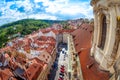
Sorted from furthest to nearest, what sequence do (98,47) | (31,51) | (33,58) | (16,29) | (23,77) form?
(16,29)
(31,51)
(33,58)
(23,77)
(98,47)

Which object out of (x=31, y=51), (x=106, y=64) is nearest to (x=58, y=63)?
(x=31, y=51)

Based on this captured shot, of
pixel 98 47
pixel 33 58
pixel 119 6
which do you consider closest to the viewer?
pixel 119 6

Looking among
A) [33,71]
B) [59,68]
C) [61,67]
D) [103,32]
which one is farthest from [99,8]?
[59,68]

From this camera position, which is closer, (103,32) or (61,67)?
(103,32)

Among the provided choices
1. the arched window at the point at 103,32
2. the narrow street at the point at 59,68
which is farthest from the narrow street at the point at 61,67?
the arched window at the point at 103,32

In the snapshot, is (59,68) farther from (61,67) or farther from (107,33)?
(107,33)

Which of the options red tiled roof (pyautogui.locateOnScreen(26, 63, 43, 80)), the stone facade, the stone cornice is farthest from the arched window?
red tiled roof (pyautogui.locateOnScreen(26, 63, 43, 80))

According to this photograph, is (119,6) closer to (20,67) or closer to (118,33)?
(118,33)

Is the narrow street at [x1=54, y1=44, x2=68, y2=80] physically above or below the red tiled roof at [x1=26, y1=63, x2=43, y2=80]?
below

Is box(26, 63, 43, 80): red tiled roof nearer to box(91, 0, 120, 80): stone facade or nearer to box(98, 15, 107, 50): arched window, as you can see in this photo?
box(91, 0, 120, 80): stone facade
